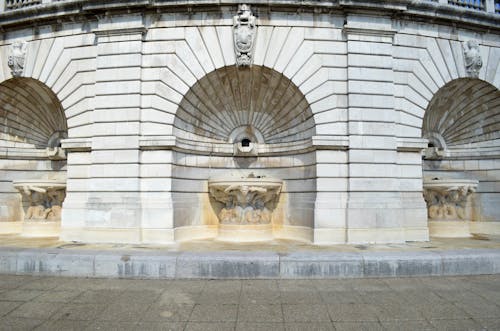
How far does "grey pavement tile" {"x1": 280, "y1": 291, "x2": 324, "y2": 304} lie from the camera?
606cm

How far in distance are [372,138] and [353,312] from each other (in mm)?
6927

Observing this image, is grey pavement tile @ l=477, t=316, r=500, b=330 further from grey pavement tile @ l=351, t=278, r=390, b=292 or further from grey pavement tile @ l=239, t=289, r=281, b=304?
grey pavement tile @ l=239, t=289, r=281, b=304

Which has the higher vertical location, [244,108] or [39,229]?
[244,108]

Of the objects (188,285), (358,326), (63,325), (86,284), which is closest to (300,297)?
(358,326)

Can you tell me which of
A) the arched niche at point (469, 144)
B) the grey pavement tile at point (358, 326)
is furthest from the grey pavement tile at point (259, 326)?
the arched niche at point (469, 144)

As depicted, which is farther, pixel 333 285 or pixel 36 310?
pixel 333 285

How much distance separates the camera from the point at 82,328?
495 cm

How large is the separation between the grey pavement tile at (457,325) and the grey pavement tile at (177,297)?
374 cm

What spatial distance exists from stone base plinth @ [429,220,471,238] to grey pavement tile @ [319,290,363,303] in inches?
305

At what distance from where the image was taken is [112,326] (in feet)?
16.5

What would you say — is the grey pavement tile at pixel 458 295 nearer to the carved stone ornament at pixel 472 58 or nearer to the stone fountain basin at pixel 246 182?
the stone fountain basin at pixel 246 182

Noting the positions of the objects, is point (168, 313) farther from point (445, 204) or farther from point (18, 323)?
point (445, 204)

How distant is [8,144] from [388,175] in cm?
1439

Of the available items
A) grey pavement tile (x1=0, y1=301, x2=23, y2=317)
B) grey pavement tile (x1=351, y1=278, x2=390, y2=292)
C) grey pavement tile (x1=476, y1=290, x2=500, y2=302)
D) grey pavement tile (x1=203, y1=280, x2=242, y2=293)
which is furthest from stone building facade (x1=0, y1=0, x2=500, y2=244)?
grey pavement tile (x1=0, y1=301, x2=23, y2=317)
